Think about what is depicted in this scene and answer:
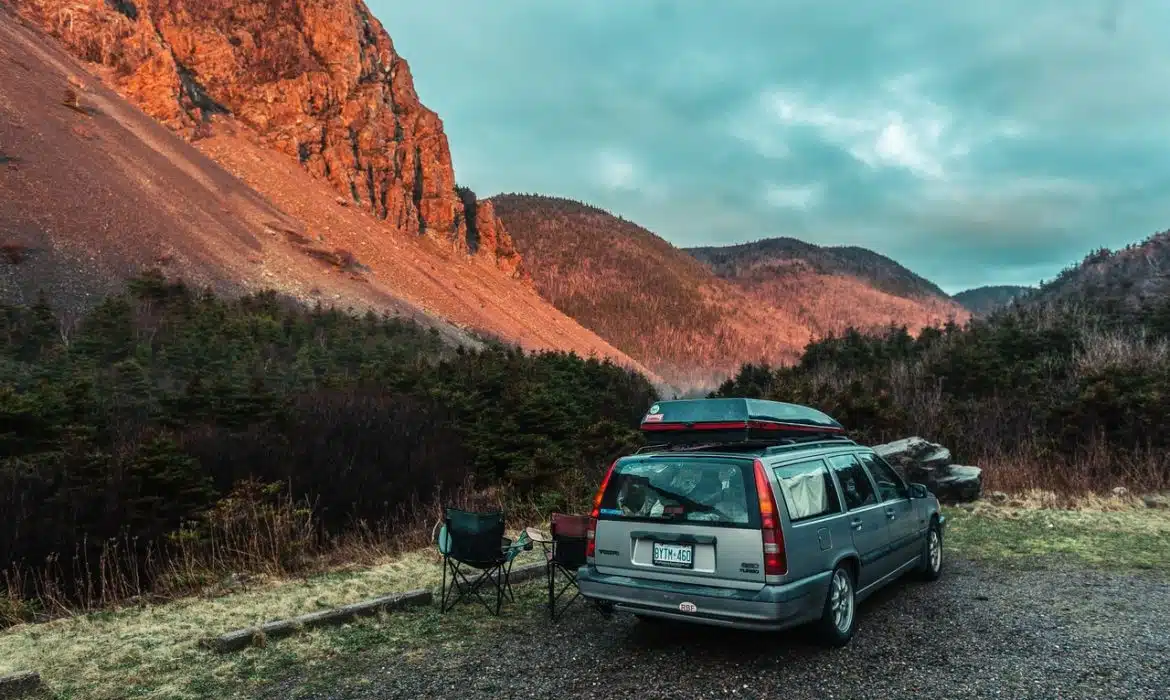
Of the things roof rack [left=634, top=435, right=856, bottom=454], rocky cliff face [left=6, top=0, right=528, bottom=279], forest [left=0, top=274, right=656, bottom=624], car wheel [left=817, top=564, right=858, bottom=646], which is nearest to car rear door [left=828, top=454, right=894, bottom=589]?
car wheel [left=817, top=564, right=858, bottom=646]

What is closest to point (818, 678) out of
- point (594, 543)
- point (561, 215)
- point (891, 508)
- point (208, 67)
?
point (594, 543)

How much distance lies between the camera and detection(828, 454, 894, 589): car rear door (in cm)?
597

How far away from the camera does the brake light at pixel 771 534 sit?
16.3 feet

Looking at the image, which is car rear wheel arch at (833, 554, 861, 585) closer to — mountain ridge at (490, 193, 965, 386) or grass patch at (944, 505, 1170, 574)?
grass patch at (944, 505, 1170, 574)

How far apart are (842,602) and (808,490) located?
880 millimetres

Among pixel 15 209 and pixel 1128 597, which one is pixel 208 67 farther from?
pixel 1128 597

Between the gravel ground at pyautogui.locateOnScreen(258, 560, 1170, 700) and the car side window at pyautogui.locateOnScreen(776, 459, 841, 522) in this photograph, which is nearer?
the gravel ground at pyautogui.locateOnScreen(258, 560, 1170, 700)

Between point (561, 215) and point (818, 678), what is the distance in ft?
457

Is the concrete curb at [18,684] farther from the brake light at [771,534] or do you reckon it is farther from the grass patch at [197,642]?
the brake light at [771,534]

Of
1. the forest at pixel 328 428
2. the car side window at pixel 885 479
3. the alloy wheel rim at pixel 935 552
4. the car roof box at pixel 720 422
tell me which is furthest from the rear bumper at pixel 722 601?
the forest at pixel 328 428

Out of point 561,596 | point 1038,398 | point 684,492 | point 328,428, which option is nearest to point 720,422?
point 684,492

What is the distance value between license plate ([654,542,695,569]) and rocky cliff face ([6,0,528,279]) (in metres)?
43.8

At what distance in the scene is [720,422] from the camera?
5871 mm

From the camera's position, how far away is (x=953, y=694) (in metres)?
4.58
